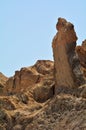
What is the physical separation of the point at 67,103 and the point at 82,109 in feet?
6.26

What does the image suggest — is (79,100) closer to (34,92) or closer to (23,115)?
(23,115)

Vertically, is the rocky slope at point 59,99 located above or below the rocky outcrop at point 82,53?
below

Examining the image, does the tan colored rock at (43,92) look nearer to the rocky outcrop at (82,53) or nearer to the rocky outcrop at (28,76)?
the rocky outcrop at (82,53)

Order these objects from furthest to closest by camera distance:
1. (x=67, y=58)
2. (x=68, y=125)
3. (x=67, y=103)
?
(x=67, y=58) → (x=67, y=103) → (x=68, y=125)

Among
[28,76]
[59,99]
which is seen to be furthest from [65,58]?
[28,76]

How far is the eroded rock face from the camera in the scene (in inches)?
1258

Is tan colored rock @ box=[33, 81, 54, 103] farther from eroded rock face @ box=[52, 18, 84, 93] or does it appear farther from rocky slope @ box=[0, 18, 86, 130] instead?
eroded rock face @ box=[52, 18, 84, 93]

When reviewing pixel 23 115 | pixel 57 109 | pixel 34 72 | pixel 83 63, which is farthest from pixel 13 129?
pixel 34 72

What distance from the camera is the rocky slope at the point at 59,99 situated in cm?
2789

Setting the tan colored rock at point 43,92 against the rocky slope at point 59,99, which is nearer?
the rocky slope at point 59,99

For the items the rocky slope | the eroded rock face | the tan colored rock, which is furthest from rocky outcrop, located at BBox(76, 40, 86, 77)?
the tan colored rock

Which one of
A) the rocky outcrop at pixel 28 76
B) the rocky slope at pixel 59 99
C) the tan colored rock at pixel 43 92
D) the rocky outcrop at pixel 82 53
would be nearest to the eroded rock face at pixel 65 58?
the rocky slope at pixel 59 99

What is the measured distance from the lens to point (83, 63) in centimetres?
3550

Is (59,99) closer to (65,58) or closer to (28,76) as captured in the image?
(65,58)
